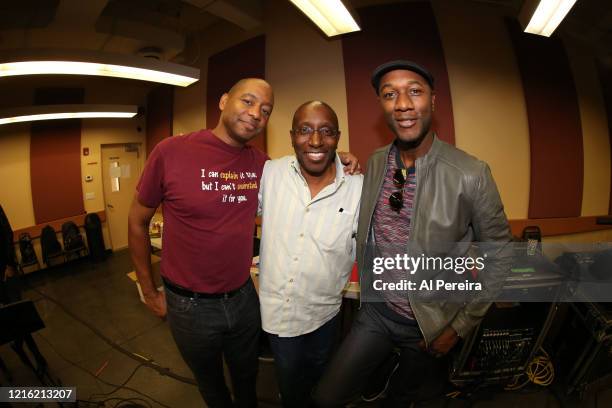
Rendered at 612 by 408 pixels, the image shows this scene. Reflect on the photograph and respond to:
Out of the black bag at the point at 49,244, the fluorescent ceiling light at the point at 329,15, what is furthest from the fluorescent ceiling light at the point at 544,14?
the black bag at the point at 49,244

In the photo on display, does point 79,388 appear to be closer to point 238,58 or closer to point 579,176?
point 238,58

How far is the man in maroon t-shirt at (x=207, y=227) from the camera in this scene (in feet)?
4.61

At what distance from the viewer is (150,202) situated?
1.44 meters

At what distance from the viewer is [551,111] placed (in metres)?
2.62

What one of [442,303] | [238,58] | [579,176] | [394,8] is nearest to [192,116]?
[238,58]

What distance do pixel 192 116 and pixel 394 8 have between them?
3.33 metres

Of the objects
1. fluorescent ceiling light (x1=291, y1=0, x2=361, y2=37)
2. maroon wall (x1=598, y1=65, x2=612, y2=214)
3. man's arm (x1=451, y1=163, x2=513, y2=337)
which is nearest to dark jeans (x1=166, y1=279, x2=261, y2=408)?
man's arm (x1=451, y1=163, x2=513, y2=337)

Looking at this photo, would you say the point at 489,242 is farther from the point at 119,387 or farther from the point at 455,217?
the point at 119,387

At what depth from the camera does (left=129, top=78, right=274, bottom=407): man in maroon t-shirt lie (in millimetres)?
1405

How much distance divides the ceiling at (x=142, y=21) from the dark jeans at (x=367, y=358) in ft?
9.99

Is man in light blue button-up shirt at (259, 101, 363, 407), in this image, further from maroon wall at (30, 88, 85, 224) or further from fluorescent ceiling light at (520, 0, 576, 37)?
maroon wall at (30, 88, 85, 224)

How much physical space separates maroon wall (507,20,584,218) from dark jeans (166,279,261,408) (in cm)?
315

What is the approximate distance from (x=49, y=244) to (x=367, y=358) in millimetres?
5902
